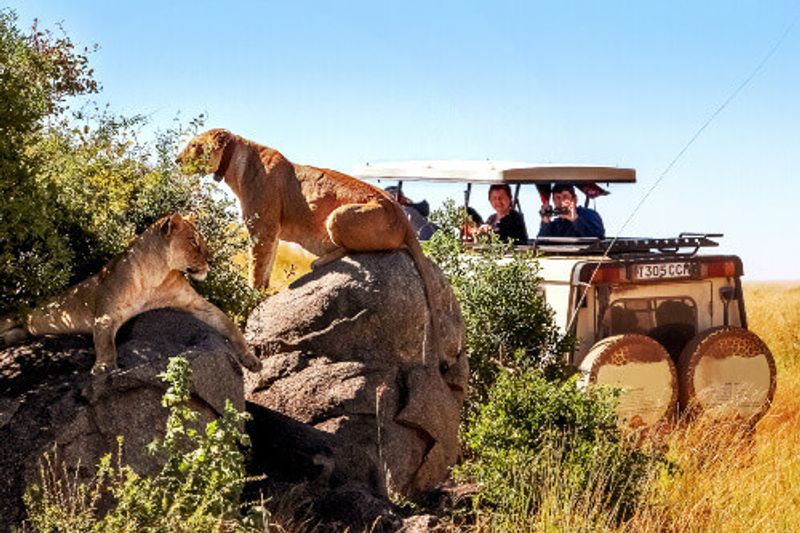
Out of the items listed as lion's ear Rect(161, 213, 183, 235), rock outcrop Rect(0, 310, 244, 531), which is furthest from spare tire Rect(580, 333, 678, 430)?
lion's ear Rect(161, 213, 183, 235)

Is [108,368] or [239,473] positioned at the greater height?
[108,368]

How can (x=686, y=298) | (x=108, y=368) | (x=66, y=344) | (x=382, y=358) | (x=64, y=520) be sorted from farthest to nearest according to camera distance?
(x=686, y=298) → (x=382, y=358) → (x=66, y=344) → (x=108, y=368) → (x=64, y=520)

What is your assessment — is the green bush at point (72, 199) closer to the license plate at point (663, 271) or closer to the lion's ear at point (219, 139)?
the lion's ear at point (219, 139)

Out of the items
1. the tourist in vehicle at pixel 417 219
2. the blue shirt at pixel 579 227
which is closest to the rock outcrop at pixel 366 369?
the blue shirt at pixel 579 227

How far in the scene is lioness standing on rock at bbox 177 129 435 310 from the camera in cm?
923

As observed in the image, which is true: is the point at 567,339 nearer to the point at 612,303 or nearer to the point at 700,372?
the point at 612,303

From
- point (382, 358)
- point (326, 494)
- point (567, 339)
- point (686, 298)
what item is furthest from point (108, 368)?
point (686, 298)

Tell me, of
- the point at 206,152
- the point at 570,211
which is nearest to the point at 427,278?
the point at 206,152

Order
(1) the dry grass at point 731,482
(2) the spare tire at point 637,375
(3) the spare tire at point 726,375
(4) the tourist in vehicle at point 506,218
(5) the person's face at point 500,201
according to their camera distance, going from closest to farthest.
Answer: (1) the dry grass at point 731,482 → (2) the spare tire at point 637,375 → (3) the spare tire at point 726,375 → (4) the tourist in vehicle at point 506,218 → (5) the person's face at point 500,201

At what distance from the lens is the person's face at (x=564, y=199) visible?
43.2 feet

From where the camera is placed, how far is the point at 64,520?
620 cm

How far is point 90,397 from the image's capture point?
6.76 meters

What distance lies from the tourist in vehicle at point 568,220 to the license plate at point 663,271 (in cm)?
165

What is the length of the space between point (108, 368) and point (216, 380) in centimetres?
63
